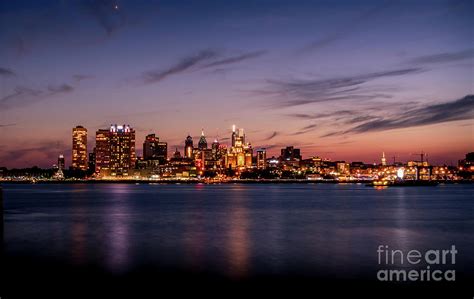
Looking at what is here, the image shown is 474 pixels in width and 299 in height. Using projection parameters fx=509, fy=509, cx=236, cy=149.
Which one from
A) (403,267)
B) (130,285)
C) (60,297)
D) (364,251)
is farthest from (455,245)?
(60,297)

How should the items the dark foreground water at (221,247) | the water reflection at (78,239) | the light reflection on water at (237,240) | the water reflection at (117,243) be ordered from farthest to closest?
the water reflection at (78,239) < the light reflection on water at (237,240) < the water reflection at (117,243) < the dark foreground water at (221,247)

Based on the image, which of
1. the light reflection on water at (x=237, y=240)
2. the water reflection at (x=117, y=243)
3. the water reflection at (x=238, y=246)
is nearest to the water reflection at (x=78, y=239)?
the light reflection on water at (x=237, y=240)

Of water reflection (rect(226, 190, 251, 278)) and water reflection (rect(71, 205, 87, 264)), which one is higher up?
water reflection (rect(71, 205, 87, 264))

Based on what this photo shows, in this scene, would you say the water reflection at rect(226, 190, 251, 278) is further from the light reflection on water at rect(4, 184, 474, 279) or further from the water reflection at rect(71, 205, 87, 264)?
the water reflection at rect(71, 205, 87, 264)

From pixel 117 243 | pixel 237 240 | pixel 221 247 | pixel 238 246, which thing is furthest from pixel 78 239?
pixel 238 246

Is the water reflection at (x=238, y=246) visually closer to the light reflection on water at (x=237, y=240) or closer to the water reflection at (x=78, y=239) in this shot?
the light reflection on water at (x=237, y=240)

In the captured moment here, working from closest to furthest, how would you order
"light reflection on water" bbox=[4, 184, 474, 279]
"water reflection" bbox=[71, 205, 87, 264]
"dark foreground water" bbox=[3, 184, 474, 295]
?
"dark foreground water" bbox=[3, 184, 474, 295] < "light reflection on water" bbox=[4, 184, 474, 279] < "water reflection" bbox=[71, 205, 87, 264]

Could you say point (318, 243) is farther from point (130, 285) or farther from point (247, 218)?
point (247, 218)

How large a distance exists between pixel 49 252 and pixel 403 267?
705 inches

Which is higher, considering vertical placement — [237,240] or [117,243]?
[117,243]

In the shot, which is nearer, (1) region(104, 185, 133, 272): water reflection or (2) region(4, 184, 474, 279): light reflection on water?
(1) region(104, 185, 133, 272): water reflection

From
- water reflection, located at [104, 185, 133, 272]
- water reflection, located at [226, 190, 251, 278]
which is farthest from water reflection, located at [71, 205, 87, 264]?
water reflection, located at [226, 190, 251, 278]

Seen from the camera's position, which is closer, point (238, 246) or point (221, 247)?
point (221, 247)

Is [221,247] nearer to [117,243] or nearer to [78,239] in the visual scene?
[117,243]
